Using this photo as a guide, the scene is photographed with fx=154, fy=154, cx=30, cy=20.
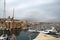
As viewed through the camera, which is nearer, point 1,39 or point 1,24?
point 1,39

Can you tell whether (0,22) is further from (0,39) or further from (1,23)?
(0,39)

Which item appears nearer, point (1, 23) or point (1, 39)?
point (1, 39)

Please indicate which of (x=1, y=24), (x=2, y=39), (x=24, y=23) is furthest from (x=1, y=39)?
(x=24, y=23)

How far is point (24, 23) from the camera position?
5561 inches

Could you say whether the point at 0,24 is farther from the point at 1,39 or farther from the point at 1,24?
the point at 1,39

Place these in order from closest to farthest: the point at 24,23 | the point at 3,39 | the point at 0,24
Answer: the point at 3,39 < the point at 0,24 < the point at 24,23

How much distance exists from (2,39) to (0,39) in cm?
70

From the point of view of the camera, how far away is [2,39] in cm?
3534

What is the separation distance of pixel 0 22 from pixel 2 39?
243ft

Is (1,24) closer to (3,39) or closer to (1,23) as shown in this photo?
(1,23)

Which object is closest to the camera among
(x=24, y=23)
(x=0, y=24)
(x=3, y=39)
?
(x=3, y=39)

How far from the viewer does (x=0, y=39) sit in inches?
1409

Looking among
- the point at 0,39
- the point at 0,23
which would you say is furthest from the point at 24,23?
the point at 0,39

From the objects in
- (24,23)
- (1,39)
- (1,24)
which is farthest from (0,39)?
(24,23)
